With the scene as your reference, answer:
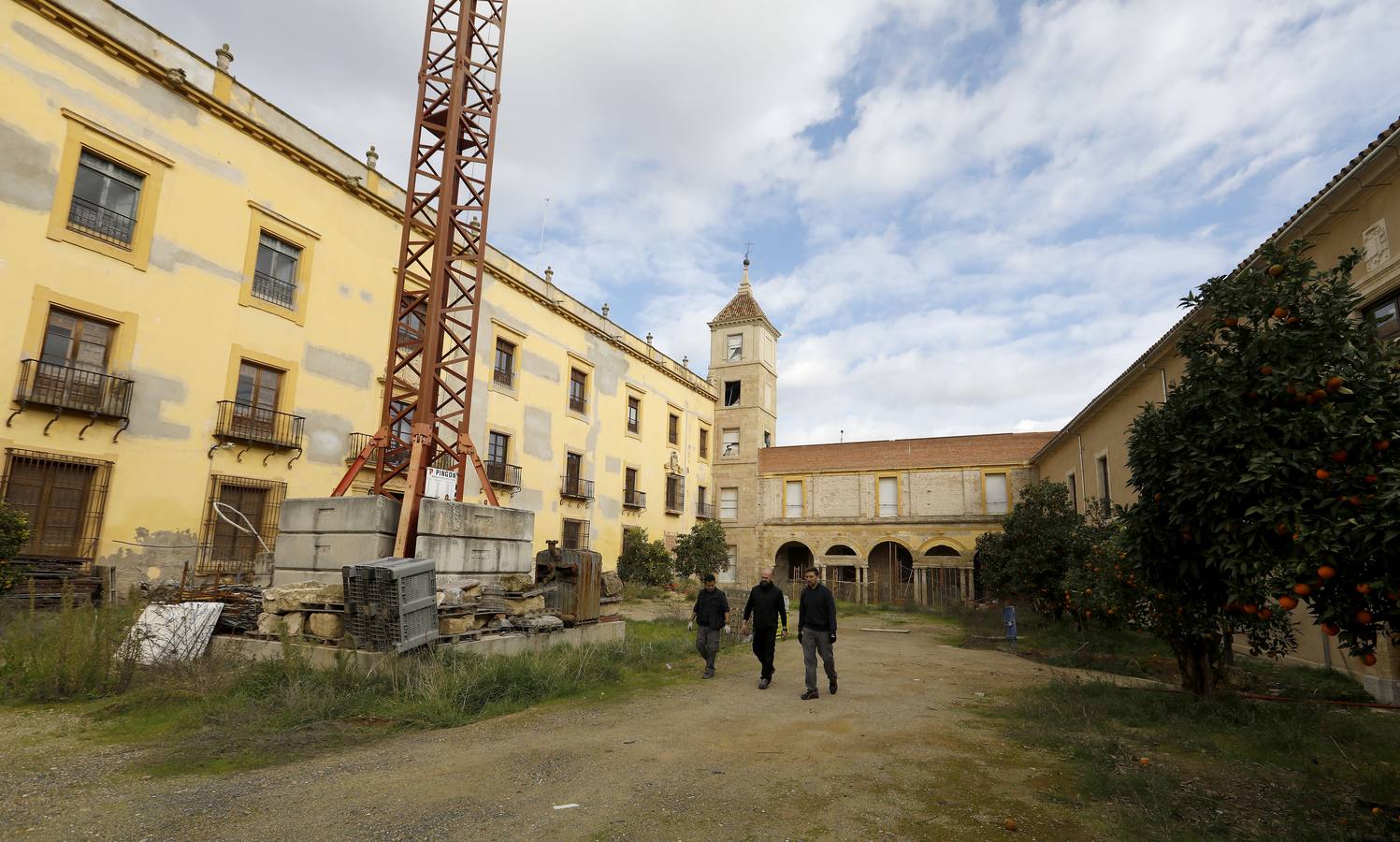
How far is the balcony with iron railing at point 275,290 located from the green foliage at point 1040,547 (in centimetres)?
1751

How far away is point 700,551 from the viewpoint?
2820 centimetres

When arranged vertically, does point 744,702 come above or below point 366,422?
below

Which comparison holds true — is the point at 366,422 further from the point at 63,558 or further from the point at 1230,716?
the point at 1230,716

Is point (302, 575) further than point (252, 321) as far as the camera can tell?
No

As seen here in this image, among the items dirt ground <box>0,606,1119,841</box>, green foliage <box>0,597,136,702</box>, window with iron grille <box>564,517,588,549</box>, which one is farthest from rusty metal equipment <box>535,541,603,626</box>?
window with iron grille <box>564,517,588,549</box>

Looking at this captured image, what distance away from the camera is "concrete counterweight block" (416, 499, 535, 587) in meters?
10.5

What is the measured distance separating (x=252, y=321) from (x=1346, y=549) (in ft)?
56.4

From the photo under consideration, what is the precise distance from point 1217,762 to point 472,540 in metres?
9.43

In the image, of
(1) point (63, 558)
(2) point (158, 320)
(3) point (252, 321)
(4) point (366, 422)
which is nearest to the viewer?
(1) point (63, 558)

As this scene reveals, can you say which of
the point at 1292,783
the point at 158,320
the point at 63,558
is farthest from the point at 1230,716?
the point at 158,320

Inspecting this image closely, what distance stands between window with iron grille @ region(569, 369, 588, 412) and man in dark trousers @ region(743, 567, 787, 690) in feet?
54.2

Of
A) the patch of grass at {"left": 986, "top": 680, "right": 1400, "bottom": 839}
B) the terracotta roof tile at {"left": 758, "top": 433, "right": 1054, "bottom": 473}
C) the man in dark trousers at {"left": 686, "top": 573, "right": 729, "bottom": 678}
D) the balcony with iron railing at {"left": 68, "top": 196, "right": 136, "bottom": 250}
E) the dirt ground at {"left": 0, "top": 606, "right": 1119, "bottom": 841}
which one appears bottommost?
the dirt ground at {"left": 0, "top": 606, "right": 1119, "bottom": 841}

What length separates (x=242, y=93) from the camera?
15.1 m

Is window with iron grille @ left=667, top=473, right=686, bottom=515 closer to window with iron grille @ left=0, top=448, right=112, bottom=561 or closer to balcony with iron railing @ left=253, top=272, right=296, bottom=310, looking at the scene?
balcony with iron railing @ left=253, top=272, right=296, bottom=310
